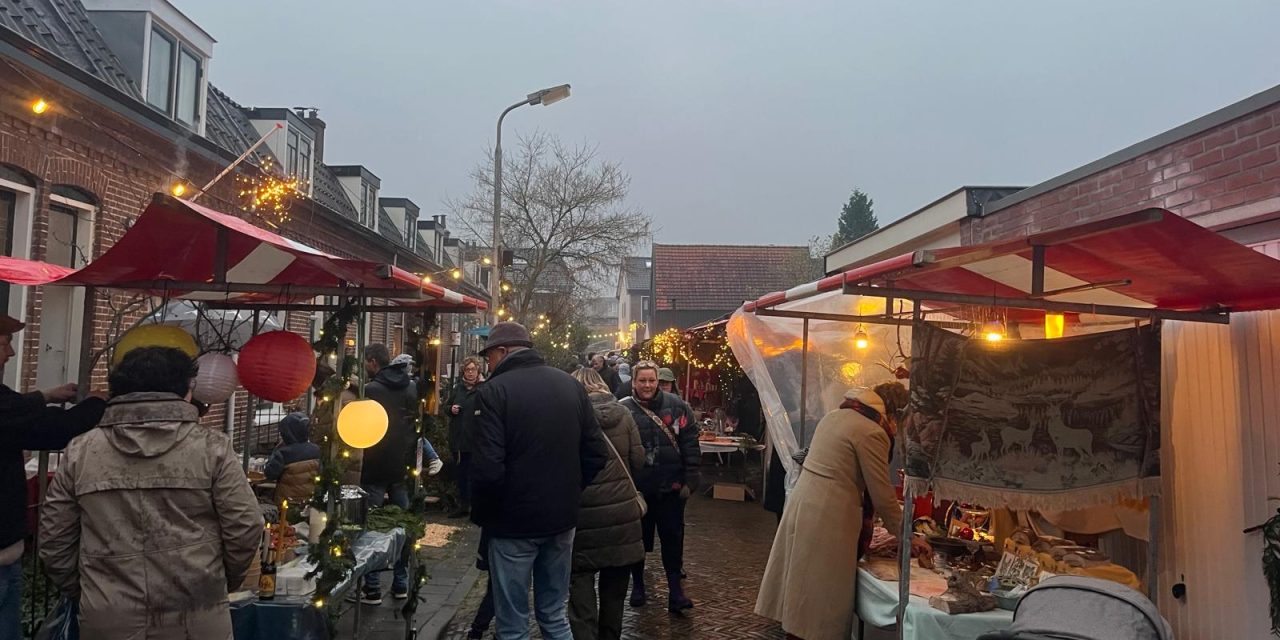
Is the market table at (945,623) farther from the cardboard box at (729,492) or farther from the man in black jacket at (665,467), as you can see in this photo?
the cardboard box at (729,492)

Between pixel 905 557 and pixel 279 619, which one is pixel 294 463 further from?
pixel 905 557

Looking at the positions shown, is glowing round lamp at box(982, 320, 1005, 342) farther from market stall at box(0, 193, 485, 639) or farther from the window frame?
the window frame

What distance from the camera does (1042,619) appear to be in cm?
200

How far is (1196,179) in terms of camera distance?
4488 mm

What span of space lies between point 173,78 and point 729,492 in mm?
9433

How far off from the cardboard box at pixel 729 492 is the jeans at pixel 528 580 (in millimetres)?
7073

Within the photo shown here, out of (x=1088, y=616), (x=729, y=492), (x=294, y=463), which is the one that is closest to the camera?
(x=1088, y=616)

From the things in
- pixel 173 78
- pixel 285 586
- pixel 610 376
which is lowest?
pixel 285 586

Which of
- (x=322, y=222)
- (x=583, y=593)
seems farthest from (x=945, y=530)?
(x=322, y=222)

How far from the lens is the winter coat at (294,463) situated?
4988 millimetres

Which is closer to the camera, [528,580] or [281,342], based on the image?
[528,580]

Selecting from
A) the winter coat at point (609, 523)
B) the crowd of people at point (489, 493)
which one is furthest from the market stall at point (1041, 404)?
the winter coat at point (609, 523)

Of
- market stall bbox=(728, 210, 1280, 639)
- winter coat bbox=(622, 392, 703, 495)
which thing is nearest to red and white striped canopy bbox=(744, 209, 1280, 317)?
market stall bbox=(728, 210, 1280, 639)

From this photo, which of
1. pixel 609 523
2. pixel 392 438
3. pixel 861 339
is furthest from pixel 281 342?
pixel 861 339
